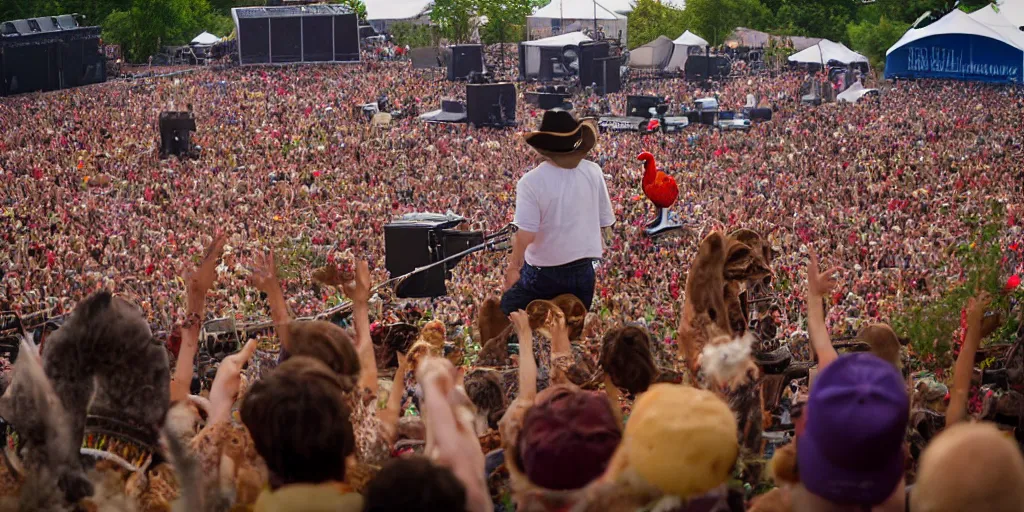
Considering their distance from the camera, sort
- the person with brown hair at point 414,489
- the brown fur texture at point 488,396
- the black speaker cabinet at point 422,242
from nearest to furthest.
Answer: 1. the person with brown hair at point 414,489
2. the brown fur texture at point 488,396
3. the black speaker cabinet at point 422,242

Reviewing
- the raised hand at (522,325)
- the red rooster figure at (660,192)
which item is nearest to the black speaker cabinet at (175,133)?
the red rooster figure at (660,192)

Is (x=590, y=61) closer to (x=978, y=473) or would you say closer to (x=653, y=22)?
(x=653, y=22)

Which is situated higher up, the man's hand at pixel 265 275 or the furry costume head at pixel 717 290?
the man's hand at pixel 265 275

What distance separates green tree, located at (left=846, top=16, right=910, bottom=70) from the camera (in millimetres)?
54250

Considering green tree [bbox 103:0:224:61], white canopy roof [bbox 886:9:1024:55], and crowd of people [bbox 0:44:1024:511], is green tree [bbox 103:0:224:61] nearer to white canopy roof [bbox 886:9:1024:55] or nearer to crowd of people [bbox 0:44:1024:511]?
crowd of people [bbox 0:44:1024:511]

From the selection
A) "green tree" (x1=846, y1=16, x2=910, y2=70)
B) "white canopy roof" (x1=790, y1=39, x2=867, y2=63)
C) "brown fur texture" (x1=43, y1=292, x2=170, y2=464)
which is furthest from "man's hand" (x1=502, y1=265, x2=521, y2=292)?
"green tree" (x1=846, y1=16, x2=910, y2=70)

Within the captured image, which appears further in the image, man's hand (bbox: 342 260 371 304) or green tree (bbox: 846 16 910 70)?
green tree (bbox: 846 16 910 70)

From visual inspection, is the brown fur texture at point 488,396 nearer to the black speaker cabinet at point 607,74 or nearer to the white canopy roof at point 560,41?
the black speaker cabinet at point 607,74

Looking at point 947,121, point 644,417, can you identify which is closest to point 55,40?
point 947,121

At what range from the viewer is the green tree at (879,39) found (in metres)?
54.2

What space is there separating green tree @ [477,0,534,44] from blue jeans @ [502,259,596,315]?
2380 inches

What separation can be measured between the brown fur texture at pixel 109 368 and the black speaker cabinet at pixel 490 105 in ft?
99.2

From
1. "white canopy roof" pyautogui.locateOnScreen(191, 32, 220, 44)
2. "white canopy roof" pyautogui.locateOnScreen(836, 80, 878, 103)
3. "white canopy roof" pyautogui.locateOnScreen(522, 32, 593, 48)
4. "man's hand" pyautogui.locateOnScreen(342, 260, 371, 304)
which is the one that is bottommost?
Answer: "man's hand" pyautogui.locateOnScreen(342, 260, 371, 304)

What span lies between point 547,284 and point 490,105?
2859 cm
